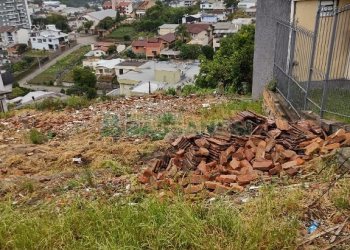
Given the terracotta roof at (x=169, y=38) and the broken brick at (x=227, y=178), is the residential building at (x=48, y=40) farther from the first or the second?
the broken brick at (x=227, y=178)

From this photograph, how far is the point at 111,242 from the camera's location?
97.7 inches

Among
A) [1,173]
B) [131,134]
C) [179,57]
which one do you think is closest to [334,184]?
[131,134]

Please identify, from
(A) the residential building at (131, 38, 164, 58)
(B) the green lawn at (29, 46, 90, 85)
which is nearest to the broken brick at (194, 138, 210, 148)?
(B) the green lawn at (29, 46, 90, 85)

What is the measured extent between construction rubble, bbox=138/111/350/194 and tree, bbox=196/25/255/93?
6319 mm

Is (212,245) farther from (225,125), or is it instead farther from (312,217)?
(225,125)

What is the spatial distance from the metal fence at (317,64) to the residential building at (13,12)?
71.2 m

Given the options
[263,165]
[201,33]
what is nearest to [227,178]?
[263,165]

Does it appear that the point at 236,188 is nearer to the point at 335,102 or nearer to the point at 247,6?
the point at 335,102

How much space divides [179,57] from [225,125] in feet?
98.4

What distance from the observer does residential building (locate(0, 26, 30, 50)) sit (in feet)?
164

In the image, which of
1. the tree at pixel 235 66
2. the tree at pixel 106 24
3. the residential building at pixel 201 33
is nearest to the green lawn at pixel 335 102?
the tree at pixel 235 66

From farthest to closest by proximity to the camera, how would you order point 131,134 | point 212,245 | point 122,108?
point 122,108
point 131,134
point 212,245

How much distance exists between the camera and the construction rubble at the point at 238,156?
357 centimetres

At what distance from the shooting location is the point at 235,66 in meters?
10.7
